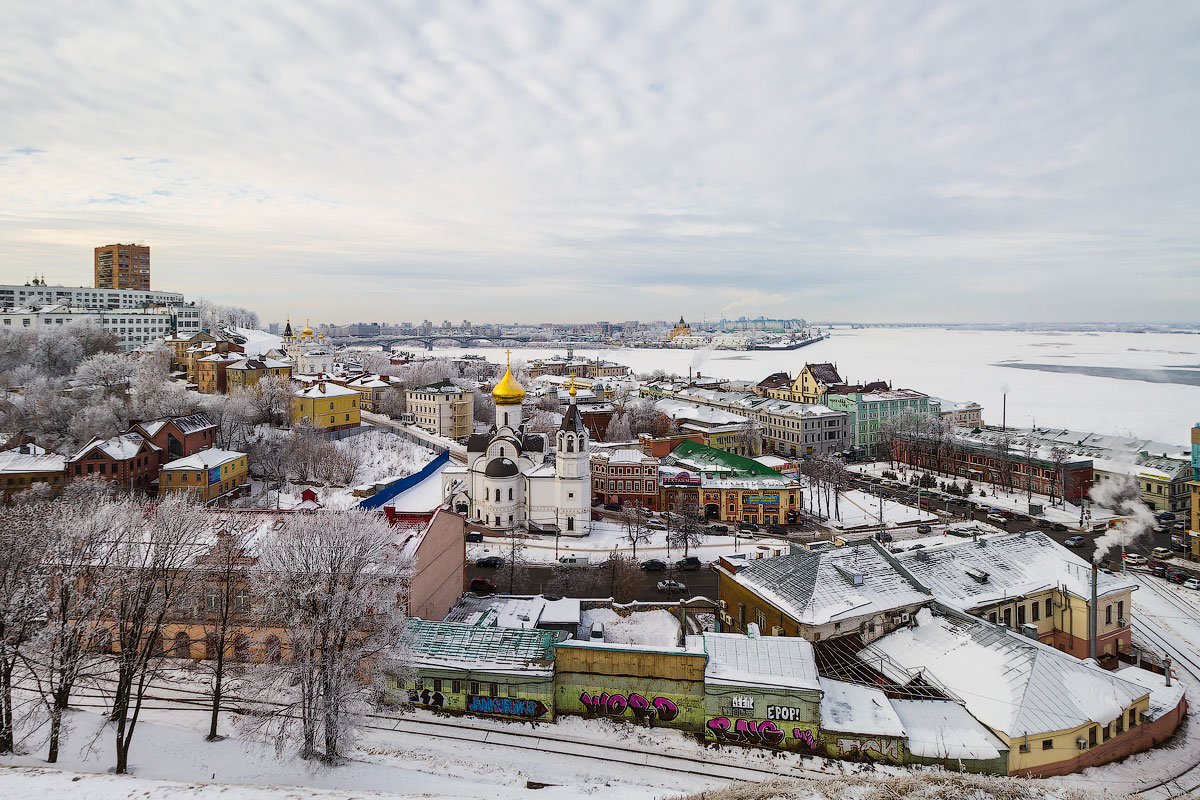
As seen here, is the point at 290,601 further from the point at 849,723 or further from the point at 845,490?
the point at 845,490

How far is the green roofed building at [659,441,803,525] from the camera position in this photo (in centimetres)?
4375

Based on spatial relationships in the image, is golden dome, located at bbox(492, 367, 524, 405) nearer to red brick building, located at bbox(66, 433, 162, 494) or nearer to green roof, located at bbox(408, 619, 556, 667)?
red brick building, located at bbox(66, 433, 162, 494)

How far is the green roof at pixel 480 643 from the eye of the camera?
1911 centimetres

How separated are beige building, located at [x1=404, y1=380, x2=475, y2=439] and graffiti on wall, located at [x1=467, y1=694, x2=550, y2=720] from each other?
4565cm

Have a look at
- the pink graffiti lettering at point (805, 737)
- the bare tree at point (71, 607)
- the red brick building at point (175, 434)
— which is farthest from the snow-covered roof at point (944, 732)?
the red brick building at point (175, 434)

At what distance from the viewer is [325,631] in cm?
1592

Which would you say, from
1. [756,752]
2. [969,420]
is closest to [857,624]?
[756,752]

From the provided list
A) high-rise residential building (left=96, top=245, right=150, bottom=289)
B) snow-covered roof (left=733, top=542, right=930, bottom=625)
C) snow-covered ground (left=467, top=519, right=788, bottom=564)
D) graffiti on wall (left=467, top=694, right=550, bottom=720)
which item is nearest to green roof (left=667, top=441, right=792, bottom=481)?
snow-covered ground (left=467, top=519, right=788, bottom=564)

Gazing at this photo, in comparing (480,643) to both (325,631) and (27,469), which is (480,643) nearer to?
(325,631)

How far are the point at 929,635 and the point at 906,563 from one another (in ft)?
12.4

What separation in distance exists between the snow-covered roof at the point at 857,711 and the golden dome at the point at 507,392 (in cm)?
2735

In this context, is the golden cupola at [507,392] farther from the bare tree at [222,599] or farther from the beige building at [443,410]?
the bare tree at [222,599]

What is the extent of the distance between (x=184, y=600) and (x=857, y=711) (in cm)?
1919

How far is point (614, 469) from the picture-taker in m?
46.3
